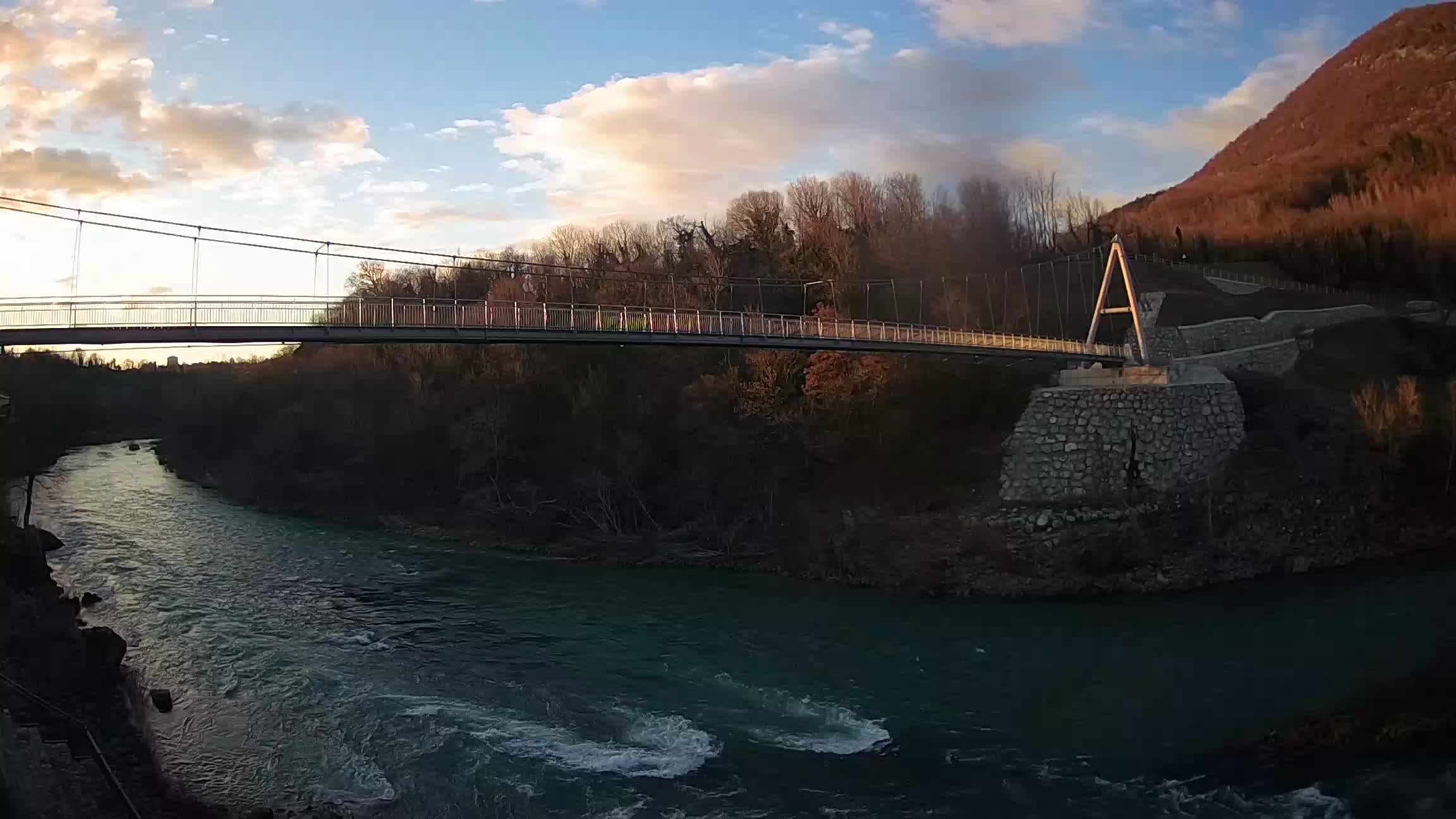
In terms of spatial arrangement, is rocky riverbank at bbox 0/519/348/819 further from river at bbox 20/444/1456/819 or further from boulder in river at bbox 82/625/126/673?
river at bbox 20/444/1456/819

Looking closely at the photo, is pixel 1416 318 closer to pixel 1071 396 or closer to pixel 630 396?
pixel 1071 396

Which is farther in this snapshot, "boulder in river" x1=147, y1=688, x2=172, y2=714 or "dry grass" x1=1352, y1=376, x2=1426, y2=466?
"dry grass" x1=1352, y1=376, x2=1426, y2=466

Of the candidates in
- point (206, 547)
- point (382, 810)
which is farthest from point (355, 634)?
point (206, 547)

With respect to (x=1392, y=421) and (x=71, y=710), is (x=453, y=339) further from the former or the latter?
(x=1392, y=421)

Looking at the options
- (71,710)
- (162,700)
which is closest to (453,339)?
(162,700)

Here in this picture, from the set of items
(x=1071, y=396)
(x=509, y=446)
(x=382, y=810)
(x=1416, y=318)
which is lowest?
(x=382, y=810)

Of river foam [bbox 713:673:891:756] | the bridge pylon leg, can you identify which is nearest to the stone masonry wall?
the bridge pylon leg

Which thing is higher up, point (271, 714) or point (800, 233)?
point (800, 233)

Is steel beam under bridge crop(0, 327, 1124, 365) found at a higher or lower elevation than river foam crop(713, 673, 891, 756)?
higher
